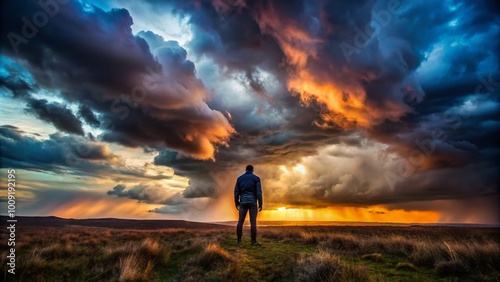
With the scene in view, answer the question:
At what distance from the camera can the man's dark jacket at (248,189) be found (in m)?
10.9

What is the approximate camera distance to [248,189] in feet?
36.1

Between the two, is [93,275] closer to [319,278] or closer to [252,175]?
[319,278]

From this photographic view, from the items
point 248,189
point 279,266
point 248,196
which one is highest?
point 248,189

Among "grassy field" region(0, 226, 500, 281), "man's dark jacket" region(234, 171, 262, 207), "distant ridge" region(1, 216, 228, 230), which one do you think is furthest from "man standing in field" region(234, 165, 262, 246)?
"distant ridge" region(1, 216, 228, 230)

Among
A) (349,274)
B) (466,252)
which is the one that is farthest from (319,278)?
(466,252)

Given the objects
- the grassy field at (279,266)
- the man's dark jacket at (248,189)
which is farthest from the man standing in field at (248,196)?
the grassy field at (279,266)

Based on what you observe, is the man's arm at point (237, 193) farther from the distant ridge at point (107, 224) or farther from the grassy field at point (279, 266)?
the distant ridge at point (107, 224)

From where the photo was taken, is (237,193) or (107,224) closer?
(237,193)

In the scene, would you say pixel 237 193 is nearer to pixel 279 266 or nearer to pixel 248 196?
pixel 248 196

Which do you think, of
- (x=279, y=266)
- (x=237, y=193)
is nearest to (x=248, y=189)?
(x=237, y=193)

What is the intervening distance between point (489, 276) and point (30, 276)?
30.9 ft

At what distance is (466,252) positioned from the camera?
6371mm

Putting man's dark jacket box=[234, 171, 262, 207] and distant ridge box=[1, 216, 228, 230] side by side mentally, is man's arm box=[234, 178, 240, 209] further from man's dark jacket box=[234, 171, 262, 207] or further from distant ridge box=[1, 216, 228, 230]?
distant ridge box=[1, 216, 228, 230]

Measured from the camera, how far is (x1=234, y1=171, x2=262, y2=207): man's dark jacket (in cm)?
1093
